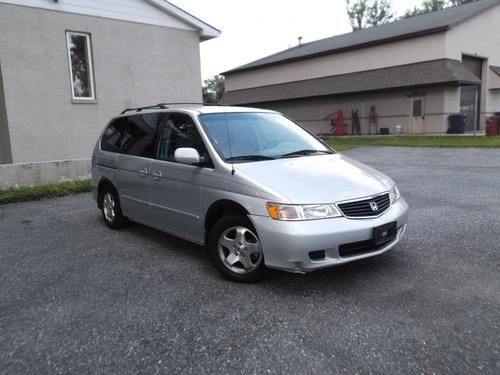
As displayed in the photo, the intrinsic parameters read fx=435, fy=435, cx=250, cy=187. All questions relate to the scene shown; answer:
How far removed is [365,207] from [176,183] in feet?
6.86

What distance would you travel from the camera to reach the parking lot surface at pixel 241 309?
287cm

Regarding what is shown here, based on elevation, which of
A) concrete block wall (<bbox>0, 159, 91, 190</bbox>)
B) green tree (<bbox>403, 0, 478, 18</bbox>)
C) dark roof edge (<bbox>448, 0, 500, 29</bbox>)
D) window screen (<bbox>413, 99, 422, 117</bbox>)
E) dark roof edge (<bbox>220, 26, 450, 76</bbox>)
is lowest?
concrete block wall (<bbox>0, 159, 91, 190</bbox>)

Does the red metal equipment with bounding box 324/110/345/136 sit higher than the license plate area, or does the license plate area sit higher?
the red metal equipment with bounding box 324/110/345/136

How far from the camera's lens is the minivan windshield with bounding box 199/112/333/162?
4609mm

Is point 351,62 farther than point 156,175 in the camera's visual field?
Yes

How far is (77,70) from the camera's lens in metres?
11.7

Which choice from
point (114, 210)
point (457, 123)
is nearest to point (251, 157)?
point (114, 210)

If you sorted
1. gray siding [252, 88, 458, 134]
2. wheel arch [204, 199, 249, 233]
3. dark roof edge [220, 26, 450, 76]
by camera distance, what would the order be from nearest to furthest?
wheel arch [204, 199, 249, 233] < dark roof edge [220, 26, 450, 76] < gray siding [252, 88, 458, 134]

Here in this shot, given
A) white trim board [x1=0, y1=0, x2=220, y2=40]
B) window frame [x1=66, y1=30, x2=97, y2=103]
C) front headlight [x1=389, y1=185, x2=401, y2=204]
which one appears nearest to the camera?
front headlight [x1=389, y1=185, x2=401, y2=204]

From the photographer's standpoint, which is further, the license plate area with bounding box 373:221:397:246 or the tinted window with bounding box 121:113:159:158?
the tinted window with bounding box 121:113:159:158

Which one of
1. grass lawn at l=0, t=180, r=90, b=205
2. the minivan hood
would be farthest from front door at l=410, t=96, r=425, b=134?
the minivan hood

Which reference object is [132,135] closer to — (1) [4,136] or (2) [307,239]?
(2) [307,239]

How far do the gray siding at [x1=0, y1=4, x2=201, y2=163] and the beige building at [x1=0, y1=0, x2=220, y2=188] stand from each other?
23 mm

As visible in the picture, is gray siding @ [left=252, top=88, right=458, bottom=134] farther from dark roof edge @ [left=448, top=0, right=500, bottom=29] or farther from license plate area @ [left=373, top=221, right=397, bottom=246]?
license plate area @ [left=373, top=221, right=397, bottom=246]
